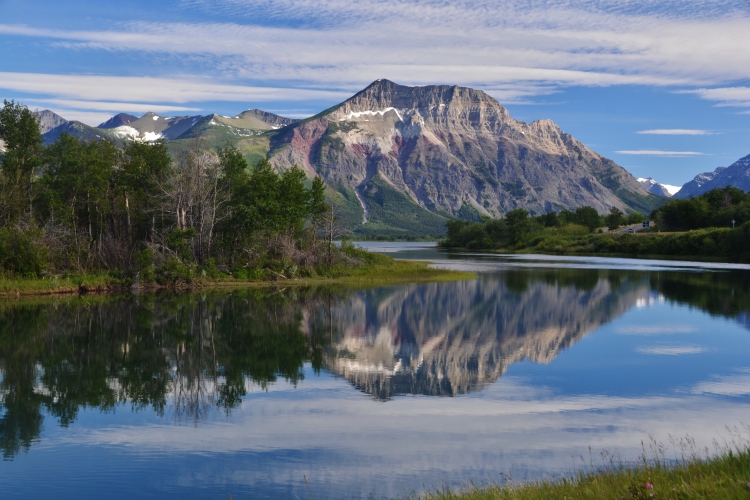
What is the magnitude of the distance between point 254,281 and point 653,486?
2249 inches

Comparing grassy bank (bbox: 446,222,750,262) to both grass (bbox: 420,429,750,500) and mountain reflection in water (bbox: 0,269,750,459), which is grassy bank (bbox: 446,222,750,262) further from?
grass (bbox: 420,429,750,500)

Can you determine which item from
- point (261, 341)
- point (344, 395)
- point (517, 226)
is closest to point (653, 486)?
point (344, 395)

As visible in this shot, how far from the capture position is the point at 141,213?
6662 centimetres

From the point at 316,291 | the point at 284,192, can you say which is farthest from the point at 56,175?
the point at 316,291

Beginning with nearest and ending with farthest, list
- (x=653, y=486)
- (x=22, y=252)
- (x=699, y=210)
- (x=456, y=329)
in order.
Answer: (x=653, y=486) < (x=456, y=329) < (x=22, y=252) < (x=699, y=210)

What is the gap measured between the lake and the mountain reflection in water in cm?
14

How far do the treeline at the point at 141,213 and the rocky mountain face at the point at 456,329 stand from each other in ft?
46.9

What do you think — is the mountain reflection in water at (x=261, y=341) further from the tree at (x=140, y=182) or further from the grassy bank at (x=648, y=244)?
the grassy bank at (x=648, y=244)

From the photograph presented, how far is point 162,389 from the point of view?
25.5 m

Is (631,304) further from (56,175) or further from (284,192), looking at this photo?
(56,175)

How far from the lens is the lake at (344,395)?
1700cm

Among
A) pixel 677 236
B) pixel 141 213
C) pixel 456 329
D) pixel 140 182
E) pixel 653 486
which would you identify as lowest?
pixel 456 329

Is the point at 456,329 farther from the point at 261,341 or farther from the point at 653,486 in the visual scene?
the point at 653,486

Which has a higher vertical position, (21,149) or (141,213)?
(21,149)
